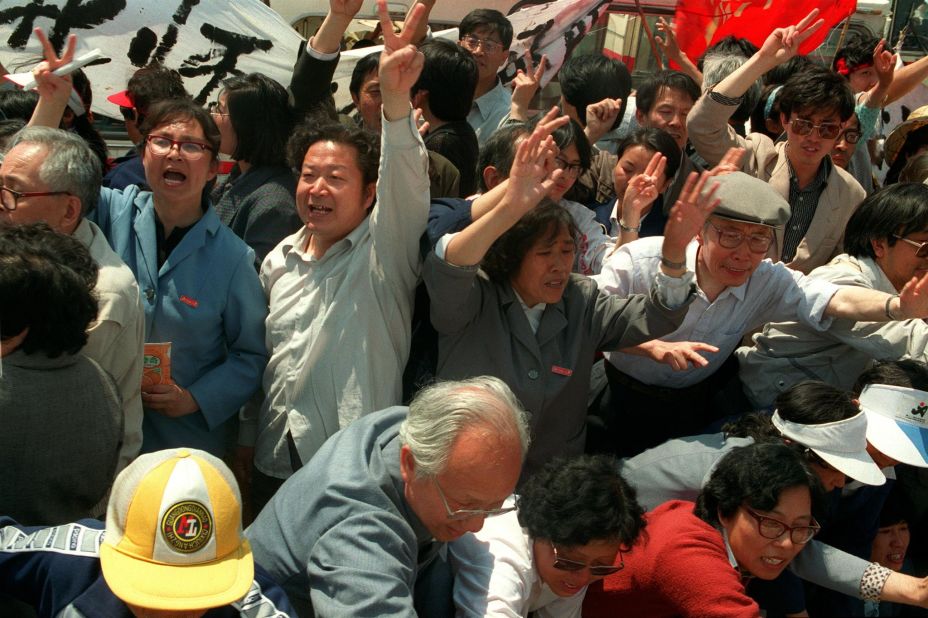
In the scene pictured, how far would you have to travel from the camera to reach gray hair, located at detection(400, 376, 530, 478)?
2332 mm

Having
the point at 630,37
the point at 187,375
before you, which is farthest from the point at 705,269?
the point at 630,37

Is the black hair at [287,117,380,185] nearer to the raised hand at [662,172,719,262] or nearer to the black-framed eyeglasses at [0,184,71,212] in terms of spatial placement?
the black-framed eyeglasses at [0,184,71,212]

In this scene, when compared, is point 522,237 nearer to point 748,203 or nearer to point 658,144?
point 748,203

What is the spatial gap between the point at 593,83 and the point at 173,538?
3.55 m

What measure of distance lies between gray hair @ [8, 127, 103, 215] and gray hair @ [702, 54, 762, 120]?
10.4 feet

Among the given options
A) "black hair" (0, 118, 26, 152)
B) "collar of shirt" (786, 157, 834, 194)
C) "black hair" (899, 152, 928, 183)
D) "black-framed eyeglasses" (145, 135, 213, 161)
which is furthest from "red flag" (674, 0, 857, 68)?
"black hair" (0, 118, 26, 152)

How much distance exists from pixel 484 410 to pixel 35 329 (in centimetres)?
107

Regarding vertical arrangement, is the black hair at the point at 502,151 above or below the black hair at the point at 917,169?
above

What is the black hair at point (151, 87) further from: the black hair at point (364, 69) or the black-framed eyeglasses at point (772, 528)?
the black-framed eyeglasses at point (772, 528)

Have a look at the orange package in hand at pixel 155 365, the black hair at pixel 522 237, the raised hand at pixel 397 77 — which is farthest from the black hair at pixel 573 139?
the orange package in hand at pixel 155 365

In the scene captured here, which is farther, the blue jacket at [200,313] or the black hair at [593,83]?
the black hair at [593,83]

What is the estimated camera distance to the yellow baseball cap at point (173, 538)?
194 cm

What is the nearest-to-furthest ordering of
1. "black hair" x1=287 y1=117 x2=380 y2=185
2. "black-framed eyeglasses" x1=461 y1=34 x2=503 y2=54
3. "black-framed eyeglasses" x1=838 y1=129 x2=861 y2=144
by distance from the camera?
"black hair" x1=287 y1=117 x2=380 y2=185
"black-framed eyeglasses" x1=838 y1=129 x2=861 y2=144
"black-framed eyeglasses" x1=461 y1=34 x2=503 y2=54

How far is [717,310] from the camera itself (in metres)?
3.48
